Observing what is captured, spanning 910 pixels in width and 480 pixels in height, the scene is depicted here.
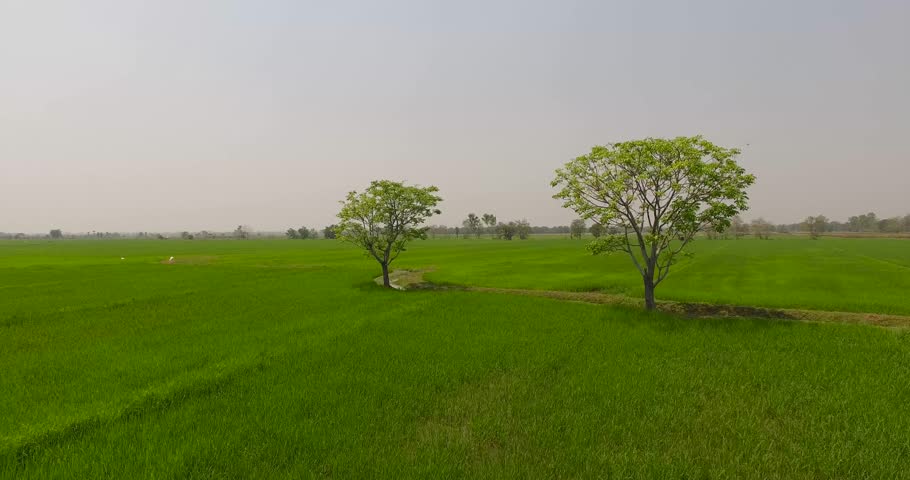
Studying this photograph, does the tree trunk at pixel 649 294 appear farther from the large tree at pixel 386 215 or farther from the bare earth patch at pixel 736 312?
the large tree at pixel 386 215

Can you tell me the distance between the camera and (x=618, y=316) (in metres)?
17.7

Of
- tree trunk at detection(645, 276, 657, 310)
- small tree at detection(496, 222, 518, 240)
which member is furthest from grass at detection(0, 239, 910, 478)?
small tree at detection(496, 222, 518, 240)

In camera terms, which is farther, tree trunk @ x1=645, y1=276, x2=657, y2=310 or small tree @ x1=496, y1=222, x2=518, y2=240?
small tree @ x1=496, y1=222, x2=518, y2=240

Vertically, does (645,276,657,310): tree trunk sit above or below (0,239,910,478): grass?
above

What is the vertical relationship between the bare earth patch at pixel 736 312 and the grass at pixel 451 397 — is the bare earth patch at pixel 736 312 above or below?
below

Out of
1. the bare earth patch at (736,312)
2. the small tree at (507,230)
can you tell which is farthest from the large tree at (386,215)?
the small tree at (507,230)

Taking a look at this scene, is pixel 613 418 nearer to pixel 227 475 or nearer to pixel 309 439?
pixel 309 439

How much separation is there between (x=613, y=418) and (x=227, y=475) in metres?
7.20

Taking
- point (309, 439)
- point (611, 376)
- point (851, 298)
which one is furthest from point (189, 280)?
point (851, 298)

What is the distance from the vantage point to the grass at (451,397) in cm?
655

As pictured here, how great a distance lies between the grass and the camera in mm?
6547

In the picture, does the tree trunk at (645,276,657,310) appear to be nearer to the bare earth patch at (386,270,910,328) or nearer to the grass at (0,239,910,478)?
the bare earth patch at (386,270,910,328)

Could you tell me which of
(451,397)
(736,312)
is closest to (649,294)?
(736,312)

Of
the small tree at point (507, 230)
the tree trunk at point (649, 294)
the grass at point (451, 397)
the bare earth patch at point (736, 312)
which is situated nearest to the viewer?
the grass at point (451, 397)
